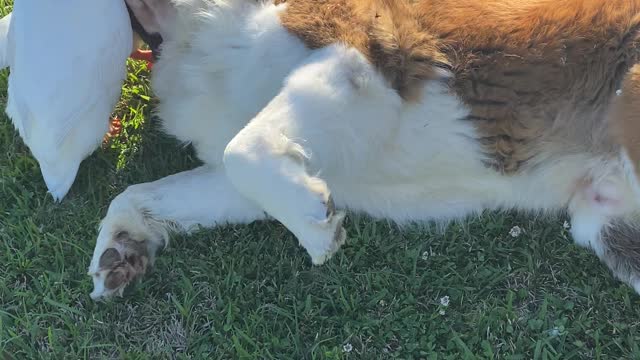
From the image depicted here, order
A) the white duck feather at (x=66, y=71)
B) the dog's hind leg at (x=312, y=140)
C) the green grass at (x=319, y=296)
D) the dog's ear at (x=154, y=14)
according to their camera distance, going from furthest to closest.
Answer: the dog's ear at (x=154, y=14), the white duck feather at (x=66, y=71), the green grass at (x=319, y=296), the dog's hind leg at (x=312, y=140)

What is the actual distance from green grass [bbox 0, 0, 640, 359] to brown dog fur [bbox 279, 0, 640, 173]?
0.52 metres

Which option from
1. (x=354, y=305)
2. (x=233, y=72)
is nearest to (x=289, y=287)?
(x=354, y=305)

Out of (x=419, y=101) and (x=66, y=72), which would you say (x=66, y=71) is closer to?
(x=66, y=72)

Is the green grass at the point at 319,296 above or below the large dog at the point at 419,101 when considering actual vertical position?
below

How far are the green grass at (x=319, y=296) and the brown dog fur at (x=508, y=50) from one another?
521mm

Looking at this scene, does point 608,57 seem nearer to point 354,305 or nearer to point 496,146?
point 496,146

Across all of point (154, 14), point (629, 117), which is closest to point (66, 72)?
point (154, 14)

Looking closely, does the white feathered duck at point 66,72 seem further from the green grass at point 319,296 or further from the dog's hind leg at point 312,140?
the dog's hind leg at point 312,140

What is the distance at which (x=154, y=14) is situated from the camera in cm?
344

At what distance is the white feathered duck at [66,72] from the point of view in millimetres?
3193

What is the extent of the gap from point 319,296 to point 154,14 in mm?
1400

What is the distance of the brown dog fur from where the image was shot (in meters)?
3.14

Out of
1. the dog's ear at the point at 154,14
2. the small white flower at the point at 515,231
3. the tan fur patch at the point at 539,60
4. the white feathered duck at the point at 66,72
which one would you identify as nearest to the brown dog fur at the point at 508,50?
the tan fur patch at the point at 539,60

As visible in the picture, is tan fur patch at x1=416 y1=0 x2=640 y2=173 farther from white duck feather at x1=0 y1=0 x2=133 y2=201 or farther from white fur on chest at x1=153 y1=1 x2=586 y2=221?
white duck feather at x1=0 y1=0 x2=133 y2=201
